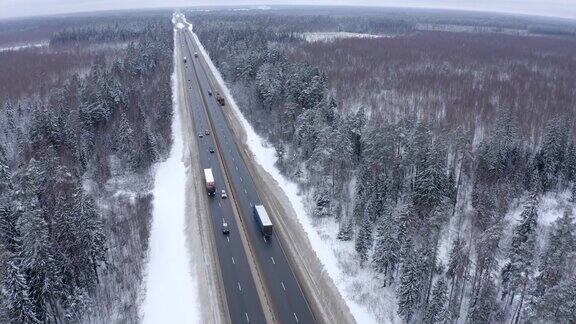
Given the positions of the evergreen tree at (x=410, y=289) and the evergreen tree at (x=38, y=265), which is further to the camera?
the evergreen tree at (x=410, y=289)

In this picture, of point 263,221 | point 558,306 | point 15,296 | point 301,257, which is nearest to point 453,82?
point 263,221

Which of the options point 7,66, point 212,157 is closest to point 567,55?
point 212,157

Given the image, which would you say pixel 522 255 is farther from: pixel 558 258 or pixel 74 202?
pixel 74 202

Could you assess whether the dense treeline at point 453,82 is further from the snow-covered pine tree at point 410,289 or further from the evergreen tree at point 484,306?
the snow-covered pine tree at point 410,289

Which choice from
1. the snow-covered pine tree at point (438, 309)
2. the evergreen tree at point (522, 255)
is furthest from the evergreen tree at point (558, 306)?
the snow-covered pine tree at point (438, 309)

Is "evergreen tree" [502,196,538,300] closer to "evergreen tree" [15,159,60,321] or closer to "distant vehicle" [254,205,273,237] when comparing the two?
"distant vehicle" [254,205,273,237]

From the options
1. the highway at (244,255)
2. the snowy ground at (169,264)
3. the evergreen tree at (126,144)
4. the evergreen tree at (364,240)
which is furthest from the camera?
the evergreen tree at (126,144)

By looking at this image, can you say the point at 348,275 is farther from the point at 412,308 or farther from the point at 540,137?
the point at 540,137
